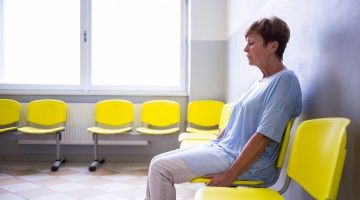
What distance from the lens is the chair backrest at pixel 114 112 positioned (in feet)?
14.3

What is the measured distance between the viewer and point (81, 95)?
4.69 m

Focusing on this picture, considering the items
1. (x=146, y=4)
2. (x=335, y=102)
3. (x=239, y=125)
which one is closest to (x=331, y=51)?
(x=335, y=102)

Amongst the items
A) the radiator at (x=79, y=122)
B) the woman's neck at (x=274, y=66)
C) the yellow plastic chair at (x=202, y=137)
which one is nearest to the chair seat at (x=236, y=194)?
the woman's neck at (x=274, y=66)

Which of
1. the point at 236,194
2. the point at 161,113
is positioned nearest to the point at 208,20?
the point at 161,113

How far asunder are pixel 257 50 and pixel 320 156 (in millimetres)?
635

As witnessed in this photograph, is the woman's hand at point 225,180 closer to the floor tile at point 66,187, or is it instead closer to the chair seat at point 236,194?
the chair seat at point 236,194

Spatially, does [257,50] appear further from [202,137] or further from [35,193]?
[35,193]

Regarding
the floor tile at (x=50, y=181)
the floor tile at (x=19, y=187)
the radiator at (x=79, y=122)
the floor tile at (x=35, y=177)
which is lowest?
the floor tile at (x=35, y=177)

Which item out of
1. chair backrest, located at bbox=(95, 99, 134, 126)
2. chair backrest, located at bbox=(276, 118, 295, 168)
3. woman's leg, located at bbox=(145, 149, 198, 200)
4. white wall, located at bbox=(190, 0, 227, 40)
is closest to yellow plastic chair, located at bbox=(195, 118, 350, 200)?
chair backrest, located at bbox=(276, 118, 295, 168)

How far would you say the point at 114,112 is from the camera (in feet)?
14.3

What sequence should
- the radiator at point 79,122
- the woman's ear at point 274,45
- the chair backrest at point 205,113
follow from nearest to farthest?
1. the woman's ear at point 274,45
2. the chair backrest at point 205,113
3. the radiator at point 79,122

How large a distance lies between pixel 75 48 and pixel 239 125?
362 centimetres

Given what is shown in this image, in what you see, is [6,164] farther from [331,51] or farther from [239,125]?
[331,51]

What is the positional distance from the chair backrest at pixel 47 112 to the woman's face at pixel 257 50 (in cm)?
323
